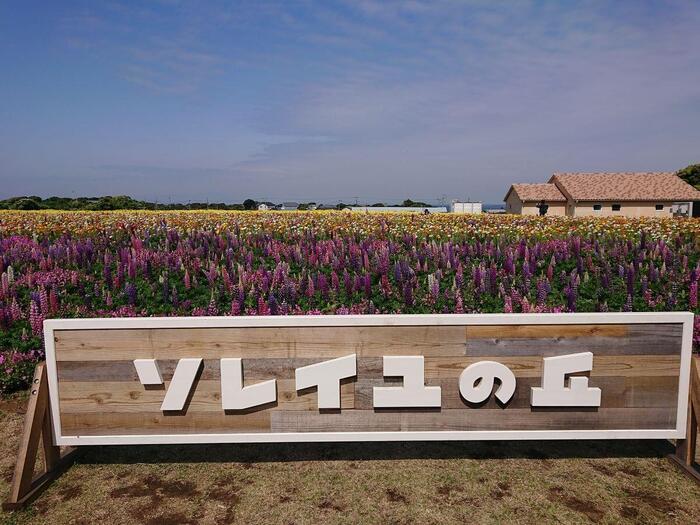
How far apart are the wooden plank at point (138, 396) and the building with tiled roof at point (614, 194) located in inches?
1983

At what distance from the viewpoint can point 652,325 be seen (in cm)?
339

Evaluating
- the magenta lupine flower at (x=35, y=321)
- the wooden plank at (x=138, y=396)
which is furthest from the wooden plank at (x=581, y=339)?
the magenta lupine flower at (x=35, y=321)

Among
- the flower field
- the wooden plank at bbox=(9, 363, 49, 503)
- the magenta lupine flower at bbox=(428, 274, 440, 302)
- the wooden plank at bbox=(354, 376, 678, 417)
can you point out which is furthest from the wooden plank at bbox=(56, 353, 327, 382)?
the magenta lupine flower at bbox=(428, 274, 440, 302)

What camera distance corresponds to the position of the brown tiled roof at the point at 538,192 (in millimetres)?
50969

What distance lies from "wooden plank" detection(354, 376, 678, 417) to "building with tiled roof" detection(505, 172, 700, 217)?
49.2 m

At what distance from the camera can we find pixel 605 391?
3.44 metres

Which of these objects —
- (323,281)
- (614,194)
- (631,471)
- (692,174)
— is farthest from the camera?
(692,174)

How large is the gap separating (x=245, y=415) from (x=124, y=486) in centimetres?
90

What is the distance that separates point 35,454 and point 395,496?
237 cm

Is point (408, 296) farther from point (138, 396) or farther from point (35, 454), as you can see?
point (35, 454)

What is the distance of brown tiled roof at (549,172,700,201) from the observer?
48.3 metres

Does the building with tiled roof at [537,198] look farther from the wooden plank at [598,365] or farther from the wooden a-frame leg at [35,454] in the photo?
the wooden a-frame leg at [35,454]

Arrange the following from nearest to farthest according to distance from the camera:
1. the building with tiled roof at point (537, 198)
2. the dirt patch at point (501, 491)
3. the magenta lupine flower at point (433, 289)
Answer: the dirt patch at point (501, 491) < the magenta lupine flower at point (433, 289) < the building with tiled roof at point (537, 198)

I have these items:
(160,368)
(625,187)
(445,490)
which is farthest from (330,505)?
(625,187)
